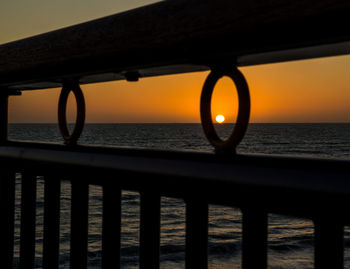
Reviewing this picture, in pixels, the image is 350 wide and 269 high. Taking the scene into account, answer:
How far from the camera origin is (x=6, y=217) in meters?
1.66

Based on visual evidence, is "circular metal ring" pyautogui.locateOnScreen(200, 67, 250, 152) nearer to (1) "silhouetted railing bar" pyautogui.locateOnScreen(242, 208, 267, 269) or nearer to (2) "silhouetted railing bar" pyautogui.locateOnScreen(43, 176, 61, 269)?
(1) "silhouetted railing bar" pyautogui.locateOnScreen(242, 208, 267, 269)

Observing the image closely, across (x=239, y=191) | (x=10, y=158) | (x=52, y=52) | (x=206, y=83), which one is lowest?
(x=239, y=191)

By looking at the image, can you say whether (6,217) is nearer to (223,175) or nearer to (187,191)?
(187,191)

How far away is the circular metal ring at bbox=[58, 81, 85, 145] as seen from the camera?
4.19 feet

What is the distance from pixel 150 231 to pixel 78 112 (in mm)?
454

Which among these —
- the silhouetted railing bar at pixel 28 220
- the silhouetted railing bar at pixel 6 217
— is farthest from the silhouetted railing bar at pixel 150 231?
the silhouetted railing bar at pixel 6 217

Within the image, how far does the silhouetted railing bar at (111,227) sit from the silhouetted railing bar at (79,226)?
0.11 m

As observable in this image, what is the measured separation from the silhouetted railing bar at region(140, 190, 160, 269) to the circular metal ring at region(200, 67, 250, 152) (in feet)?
0.79

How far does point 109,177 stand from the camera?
114 centimetres

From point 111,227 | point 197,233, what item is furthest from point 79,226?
point 197,233

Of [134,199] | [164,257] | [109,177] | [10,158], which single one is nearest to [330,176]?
[109,177]

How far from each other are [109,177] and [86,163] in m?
0.09

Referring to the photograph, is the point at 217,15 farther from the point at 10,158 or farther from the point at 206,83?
the point at 10,158

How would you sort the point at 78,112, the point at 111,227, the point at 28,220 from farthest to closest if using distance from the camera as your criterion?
the point at 28,220 → the point at 78,112 → the point at 111,227
